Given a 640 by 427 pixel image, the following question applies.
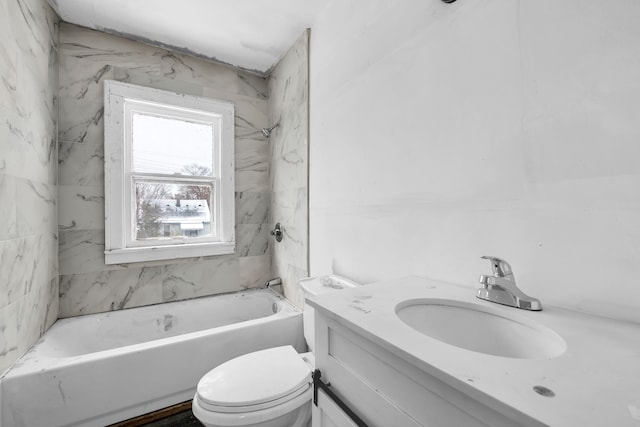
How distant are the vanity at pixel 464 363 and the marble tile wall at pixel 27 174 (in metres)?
1.56

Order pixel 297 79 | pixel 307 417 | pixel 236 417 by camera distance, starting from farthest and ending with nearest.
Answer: pixel 297 79 < pixel 307 417 < pixel 236 417

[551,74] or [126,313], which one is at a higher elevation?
[551,74]

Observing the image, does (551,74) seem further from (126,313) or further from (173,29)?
(126,313)

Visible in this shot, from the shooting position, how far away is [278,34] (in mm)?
1980

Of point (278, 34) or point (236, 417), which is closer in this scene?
point (236, 417)

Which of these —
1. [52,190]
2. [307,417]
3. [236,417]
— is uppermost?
[52,190]

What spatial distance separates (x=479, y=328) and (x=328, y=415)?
478mm

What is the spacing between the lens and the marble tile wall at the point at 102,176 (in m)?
1.86

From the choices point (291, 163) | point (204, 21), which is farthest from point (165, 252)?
point (204, 21)

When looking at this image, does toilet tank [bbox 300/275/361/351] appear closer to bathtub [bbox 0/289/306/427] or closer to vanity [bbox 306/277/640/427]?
bathtub [bbox 0/289/306/427]

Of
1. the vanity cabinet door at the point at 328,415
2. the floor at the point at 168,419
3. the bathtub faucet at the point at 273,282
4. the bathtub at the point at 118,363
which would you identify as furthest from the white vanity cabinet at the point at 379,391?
the bathtub faucet at the point at 273,282

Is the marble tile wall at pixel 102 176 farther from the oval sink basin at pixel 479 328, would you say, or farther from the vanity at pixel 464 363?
the oval sink basin at pixel 479 328

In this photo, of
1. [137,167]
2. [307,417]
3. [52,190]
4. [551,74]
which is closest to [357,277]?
[307,417]

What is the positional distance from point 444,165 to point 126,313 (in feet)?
7.58
